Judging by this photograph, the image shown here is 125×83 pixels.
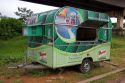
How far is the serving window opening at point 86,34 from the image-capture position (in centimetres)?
1021

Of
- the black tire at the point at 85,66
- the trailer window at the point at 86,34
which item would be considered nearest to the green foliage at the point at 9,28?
the trailer window at the point at 86,34

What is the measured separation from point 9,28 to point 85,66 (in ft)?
48.8

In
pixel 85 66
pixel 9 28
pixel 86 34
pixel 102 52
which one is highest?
pixel 9 28

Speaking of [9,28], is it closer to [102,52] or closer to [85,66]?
[102,52]

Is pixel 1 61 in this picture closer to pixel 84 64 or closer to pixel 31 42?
pixel 31 42

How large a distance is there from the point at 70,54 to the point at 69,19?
1.45 meters

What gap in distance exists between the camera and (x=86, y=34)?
1060 centimetres

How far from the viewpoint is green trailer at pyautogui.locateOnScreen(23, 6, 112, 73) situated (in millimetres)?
9156

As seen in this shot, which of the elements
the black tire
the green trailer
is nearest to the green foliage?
the green trailer

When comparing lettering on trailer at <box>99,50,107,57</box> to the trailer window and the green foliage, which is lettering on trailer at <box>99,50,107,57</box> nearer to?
the trailer window

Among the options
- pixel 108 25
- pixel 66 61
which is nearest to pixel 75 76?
pixel 66 61

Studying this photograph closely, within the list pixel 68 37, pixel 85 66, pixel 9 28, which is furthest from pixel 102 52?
pixel 9 28

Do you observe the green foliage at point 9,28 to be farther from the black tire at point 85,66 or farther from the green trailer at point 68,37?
the black tire at point 85,66

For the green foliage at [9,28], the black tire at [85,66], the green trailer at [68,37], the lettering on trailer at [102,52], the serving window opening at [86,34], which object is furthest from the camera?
the green foliage at [9,28]
